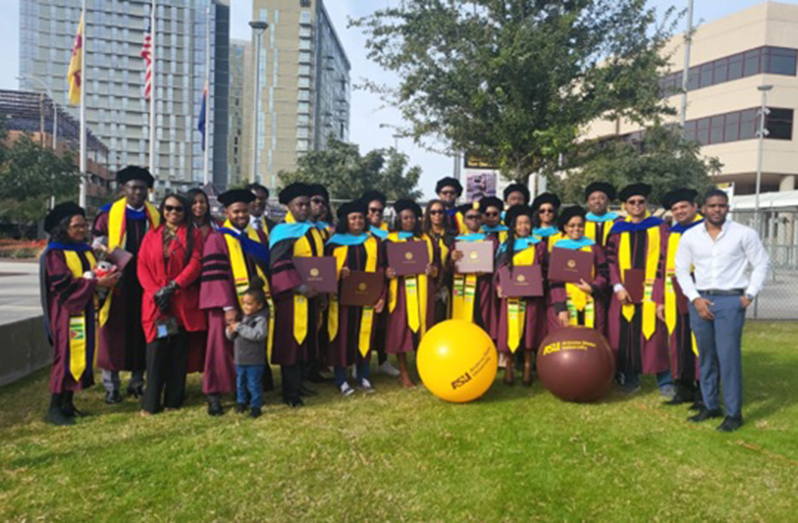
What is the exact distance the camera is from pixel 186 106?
111 metres

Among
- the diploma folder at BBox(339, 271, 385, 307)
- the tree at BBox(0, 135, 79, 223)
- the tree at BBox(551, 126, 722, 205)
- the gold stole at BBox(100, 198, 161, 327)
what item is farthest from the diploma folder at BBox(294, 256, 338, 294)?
the tree at BBox(0, 135, 79, 223)

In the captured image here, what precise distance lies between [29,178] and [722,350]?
27.9m

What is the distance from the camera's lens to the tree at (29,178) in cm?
2583

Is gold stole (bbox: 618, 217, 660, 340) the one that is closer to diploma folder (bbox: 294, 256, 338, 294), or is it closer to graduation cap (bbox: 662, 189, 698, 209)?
graduation cap (bbox: 662, 189, 698, 209)

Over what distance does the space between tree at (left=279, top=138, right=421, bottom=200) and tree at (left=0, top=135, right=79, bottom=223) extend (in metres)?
12.9

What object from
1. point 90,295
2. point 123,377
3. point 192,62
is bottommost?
point 123,377

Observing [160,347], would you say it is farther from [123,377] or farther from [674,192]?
[674,192]

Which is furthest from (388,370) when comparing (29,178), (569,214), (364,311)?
(29,178)

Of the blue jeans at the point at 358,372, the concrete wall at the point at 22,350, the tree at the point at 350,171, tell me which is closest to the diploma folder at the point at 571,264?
the blue jeans at the point at 358,372

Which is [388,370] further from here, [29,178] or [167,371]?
[29,178]

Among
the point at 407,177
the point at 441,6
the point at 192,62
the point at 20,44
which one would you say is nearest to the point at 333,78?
the point at 192,62

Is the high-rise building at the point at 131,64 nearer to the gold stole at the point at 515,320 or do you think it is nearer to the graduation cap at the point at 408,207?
the graduation cap at the point at 408,207

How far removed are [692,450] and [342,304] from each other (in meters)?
3.58

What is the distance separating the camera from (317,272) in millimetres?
6145
